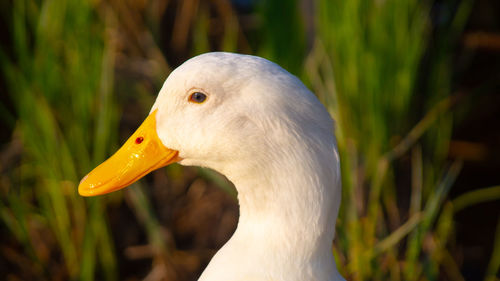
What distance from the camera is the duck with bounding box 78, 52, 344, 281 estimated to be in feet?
3.39

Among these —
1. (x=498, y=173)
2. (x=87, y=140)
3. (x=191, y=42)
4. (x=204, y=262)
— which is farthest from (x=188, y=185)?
(x=498, y=173)

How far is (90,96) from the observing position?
1.94 meters

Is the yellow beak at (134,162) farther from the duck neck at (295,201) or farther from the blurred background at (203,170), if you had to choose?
the blurred background at (203,170)

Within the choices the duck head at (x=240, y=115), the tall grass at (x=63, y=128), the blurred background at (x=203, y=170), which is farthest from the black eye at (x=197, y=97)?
the tall grass at (x=63, y=128)

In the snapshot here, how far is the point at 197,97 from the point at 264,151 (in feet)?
0.49

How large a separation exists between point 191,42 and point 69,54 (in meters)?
0.79

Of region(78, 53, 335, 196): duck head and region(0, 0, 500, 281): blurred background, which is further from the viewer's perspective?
region(0, 0, 500, 281): blurred background

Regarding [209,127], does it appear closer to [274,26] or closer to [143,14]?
[274,26]

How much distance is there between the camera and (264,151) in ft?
3.46

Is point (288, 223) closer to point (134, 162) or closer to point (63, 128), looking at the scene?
point (134, 162)

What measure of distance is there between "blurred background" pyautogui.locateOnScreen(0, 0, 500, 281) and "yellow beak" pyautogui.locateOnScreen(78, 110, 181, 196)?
0.77 meters

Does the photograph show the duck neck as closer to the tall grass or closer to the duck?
the duck

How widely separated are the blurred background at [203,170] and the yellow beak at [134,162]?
0.77 meters

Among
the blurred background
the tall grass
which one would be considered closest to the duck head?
the blurred background
